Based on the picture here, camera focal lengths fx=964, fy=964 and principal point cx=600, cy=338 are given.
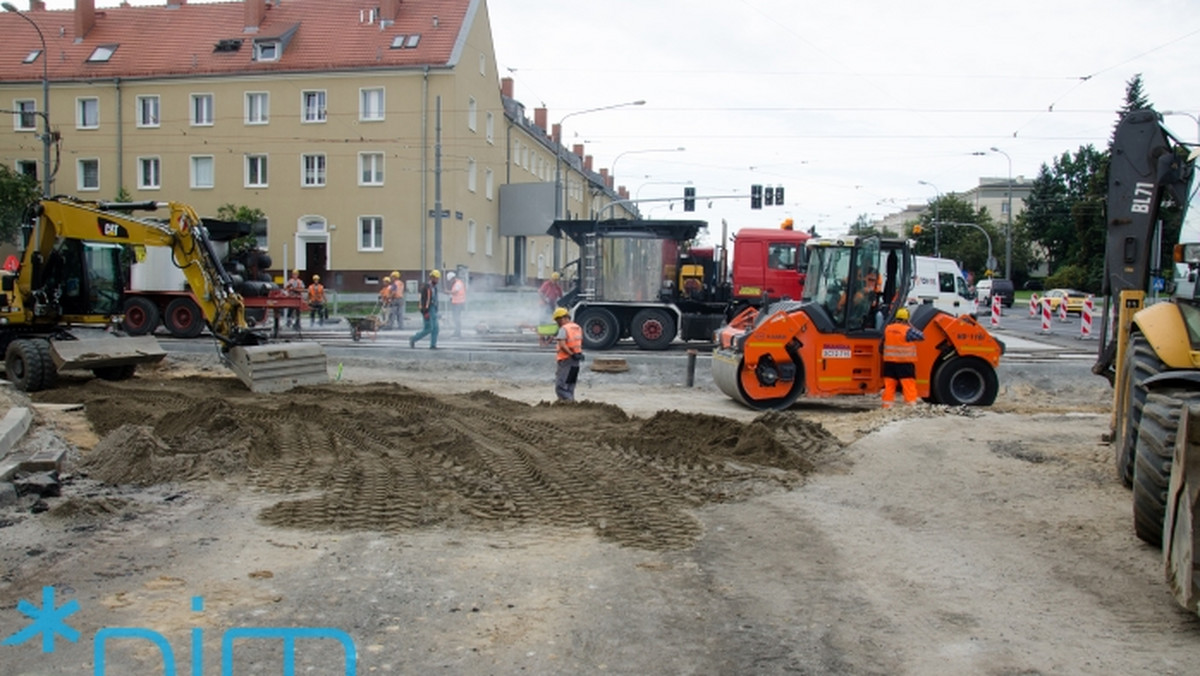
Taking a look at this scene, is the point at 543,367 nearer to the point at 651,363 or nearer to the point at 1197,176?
the point at 651,363

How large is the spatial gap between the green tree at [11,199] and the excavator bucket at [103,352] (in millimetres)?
25672

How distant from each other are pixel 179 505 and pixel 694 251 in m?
16.8

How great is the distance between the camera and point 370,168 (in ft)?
133

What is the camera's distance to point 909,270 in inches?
543

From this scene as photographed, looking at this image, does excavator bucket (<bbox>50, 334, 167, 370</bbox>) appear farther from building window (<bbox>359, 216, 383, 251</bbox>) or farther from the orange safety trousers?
building window (<bbox>359, 216, 383, 251</bbox>)

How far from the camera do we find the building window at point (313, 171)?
1612 inches

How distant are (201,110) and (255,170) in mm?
3515

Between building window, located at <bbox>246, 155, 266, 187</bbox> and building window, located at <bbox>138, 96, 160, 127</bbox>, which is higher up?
building window, located at <bbox>138, 96, 160, 127</bbox>

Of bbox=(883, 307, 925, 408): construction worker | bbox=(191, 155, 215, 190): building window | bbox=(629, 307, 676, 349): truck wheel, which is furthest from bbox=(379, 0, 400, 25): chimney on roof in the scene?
bbox=(883, 307, 925, 408): construction worker

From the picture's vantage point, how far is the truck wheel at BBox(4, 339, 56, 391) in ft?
45.9

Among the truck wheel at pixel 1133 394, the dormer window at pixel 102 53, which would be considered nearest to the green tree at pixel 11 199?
the dormer window at pixel 102 53

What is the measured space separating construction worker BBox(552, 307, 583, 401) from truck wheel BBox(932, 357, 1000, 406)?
5.09 metres

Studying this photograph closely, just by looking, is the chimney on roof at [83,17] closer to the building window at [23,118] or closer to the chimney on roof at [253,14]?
the building window at [23,118]

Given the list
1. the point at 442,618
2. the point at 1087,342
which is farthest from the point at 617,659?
the point at 1087,342
